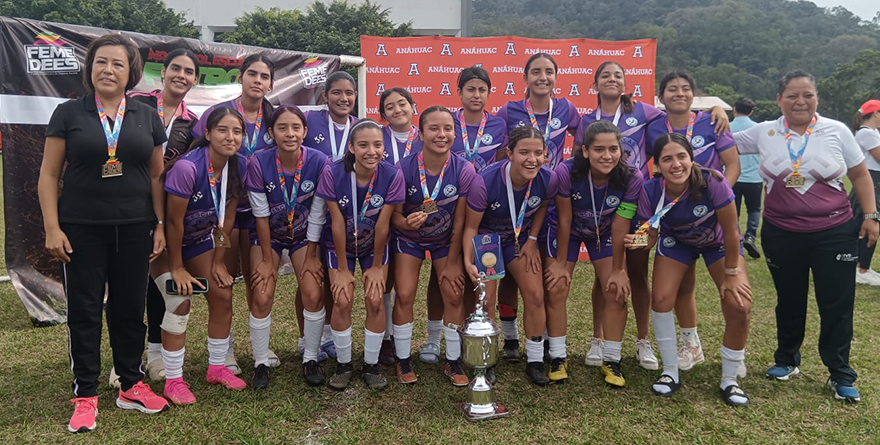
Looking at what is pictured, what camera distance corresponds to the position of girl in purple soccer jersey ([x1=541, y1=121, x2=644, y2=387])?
11.5 feet

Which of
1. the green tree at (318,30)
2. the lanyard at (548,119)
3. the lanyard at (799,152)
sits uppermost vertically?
the green tree at (318,30)

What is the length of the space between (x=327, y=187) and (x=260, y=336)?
107 centimetres

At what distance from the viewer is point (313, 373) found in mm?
3650

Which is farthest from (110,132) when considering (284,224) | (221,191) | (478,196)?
(478,196)

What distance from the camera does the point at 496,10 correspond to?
9962cm

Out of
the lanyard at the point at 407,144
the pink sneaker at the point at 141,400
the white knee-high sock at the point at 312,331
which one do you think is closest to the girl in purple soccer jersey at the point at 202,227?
the pink sneaker at the point at 141,400

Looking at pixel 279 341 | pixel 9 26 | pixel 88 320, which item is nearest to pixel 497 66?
pixel 279 341

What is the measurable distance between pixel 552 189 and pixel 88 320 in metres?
2.79

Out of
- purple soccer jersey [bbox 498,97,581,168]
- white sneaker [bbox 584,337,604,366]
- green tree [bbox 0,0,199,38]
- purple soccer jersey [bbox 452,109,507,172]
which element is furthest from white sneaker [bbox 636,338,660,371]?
green tree [bbox 0,0,199,38]

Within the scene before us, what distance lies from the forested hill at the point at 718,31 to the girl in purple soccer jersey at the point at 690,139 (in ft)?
180

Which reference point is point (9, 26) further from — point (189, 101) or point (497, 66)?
point (497, 66)

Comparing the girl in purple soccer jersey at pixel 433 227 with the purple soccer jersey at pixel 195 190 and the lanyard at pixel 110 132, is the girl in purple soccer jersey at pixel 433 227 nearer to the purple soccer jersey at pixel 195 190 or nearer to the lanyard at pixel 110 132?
the purple soccer jersey at pixel 195 190

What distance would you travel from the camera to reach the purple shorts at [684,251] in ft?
11.6

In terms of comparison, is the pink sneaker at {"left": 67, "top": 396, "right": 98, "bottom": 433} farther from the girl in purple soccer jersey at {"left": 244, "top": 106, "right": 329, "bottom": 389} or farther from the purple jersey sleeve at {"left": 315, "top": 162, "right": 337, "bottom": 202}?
the purple jersey sleeve at {"left": 315, "top": 162, "right": 337, "bottom": 202}
